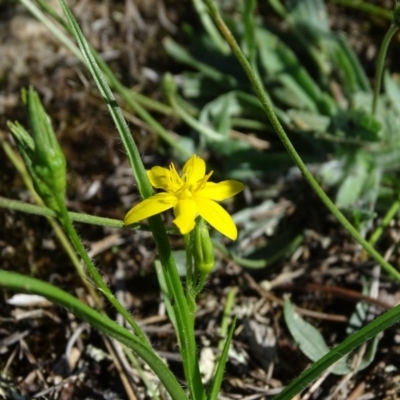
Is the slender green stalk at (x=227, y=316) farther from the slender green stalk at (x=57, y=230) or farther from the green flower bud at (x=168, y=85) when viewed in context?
the green flower bud at (x=168, y=85)

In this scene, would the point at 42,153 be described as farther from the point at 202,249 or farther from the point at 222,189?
the point at 222,189

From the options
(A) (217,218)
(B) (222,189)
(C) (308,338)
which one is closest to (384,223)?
(C) (308,338)

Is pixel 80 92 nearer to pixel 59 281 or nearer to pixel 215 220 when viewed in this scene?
pixel 59 281

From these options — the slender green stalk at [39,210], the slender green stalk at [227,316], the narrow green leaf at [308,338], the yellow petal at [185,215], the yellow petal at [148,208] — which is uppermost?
the slender green stalk at [39,210]

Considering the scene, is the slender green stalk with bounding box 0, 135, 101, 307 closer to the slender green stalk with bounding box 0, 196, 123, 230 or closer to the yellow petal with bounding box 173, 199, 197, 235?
the slender green stalk with bounding box 0, 196, 123, 230

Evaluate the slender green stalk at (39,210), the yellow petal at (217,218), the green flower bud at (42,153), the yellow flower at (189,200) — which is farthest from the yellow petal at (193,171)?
the green flower bud at (42,153)

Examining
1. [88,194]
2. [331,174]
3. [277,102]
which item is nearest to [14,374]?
[88,194]

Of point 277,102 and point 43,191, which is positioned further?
point 277,102
